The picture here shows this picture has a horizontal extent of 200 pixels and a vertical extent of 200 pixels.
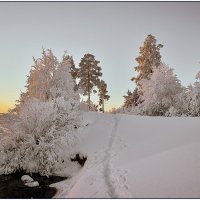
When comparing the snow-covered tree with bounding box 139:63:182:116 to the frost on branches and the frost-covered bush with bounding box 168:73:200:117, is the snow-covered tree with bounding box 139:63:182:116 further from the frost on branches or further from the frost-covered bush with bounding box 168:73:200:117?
the frost on branches

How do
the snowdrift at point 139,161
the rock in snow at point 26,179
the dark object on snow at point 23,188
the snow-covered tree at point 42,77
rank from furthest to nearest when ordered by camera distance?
1. the snow-covered tree at point 42,77
2. the rock in snow at point 26,179
3. the dark object on snow at point 23,188
4. the snowdrift at point 139,161

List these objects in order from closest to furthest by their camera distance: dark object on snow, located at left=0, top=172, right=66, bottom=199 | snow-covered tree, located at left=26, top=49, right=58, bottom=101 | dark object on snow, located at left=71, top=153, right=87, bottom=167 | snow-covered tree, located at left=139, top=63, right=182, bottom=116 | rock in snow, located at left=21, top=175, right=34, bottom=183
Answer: dark object on snow, located at left=0, top=172, right=66, bottom=199, rock in snow, located at left=21, top=175, right=34, bottom=183, dark object on snow, located at left=71, top=153, right=87, bottom=167, snow-covered tree, located at left=26, top=49, right=58, bottom=101, snow-covered tree, located at left=139, top=63, right=182, bottom=116

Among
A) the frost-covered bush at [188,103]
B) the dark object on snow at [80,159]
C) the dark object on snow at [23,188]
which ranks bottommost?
the dark object on snow at [23,188]

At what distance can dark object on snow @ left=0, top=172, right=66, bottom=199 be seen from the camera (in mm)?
16984

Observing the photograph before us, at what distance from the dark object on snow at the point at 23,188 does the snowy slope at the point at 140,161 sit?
0.91 m

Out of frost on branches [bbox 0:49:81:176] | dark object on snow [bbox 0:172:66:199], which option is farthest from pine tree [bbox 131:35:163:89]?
dark object on snow [bbox 0:172:66:199]

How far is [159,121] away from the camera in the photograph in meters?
29.9

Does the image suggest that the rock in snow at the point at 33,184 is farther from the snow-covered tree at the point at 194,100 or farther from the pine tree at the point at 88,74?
the pine tree at the point at 88,74

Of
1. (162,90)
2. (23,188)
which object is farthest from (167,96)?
(23,188)

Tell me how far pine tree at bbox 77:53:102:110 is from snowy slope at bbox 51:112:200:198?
83.4 ft

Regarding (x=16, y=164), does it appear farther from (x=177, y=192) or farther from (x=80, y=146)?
(x=177, y=192)

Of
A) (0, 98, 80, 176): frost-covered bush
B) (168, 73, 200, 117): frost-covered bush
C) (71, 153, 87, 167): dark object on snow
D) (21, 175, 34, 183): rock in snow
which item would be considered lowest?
(21, 175, 34, 183): rock in snow

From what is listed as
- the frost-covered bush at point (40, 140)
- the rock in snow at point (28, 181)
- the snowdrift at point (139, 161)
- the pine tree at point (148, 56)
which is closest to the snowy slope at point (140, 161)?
the snowdrift at point (139, 161)

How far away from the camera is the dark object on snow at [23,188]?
17.0 metres
